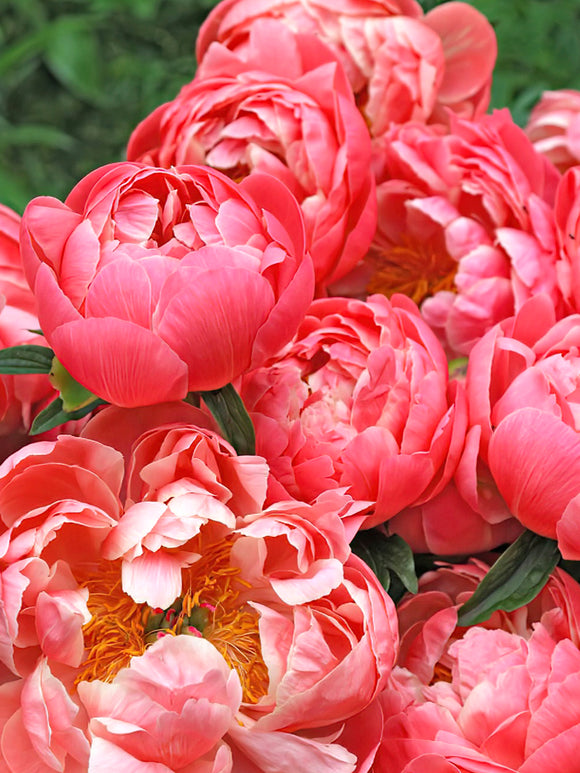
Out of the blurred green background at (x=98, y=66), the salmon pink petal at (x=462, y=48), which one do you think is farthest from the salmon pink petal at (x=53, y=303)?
the blurred green background at (x=98, y=66)

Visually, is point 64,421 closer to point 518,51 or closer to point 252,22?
point 252,22

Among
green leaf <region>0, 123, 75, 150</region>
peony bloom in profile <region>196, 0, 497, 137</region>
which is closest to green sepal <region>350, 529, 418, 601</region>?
peony bloom in profile <region>196, 0, 497, 137</region>

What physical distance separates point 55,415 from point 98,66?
0.49 meters

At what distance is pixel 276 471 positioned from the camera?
42cm

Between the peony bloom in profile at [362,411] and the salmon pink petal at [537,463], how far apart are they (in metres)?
0.02

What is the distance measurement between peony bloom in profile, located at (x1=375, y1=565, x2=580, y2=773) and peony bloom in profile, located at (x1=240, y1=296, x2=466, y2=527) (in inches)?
2.3

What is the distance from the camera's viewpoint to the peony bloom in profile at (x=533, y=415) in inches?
15.6

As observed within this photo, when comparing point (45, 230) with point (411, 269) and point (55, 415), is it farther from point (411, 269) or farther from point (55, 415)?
point (411, 269)

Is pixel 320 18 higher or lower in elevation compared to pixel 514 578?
higher

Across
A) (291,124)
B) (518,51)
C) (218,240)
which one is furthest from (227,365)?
(518,51)

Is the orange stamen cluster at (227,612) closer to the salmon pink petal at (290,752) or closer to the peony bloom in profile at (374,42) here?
the salmon pink petal at (290,752)

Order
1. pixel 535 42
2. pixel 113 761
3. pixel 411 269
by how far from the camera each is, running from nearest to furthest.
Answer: pixel 113 761 → pixel 411 269 → pixel 535 42

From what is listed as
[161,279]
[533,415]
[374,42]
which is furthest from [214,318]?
[374,42]

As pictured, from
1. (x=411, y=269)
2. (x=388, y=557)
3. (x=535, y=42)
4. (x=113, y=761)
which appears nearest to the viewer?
(x=113, y=761)
